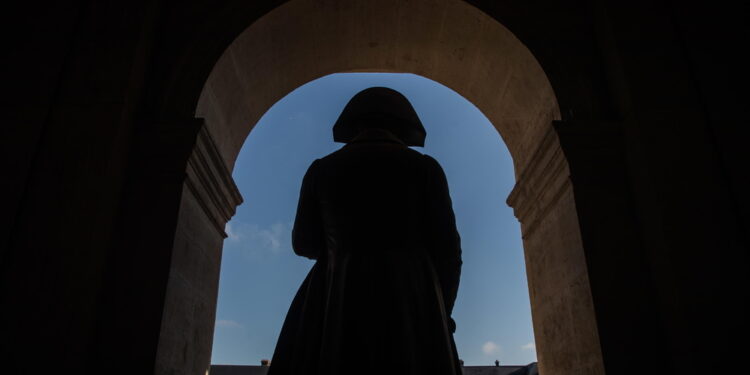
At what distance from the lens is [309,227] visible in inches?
132

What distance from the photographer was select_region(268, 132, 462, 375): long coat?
274cm

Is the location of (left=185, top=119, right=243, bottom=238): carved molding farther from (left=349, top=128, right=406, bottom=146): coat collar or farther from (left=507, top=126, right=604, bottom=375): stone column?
(left=507, top=126, right=604, bottom=375): stone column

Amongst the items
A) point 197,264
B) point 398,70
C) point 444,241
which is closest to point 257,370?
point 398,70

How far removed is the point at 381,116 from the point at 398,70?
4.47 m

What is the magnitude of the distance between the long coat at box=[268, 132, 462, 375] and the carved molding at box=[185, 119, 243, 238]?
6.83 feet

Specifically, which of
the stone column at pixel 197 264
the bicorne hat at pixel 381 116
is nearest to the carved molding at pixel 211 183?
the stone column at pixel 197 264

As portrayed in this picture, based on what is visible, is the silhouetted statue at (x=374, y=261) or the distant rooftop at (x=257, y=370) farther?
the distant rooftop at (x=257, y=370)

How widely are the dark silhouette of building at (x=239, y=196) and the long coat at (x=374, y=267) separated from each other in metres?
1.81

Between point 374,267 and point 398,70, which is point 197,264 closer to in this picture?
point 374,267

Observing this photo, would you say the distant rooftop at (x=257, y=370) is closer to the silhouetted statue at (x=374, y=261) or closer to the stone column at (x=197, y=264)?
the stone column at (x=197, y=264)

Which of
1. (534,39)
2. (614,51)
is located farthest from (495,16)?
(614,51)

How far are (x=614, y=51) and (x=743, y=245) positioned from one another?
1.95m

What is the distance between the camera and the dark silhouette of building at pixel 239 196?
4191 millimetres

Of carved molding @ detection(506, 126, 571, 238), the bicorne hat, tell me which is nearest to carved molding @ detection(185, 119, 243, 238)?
the bicorne hat
